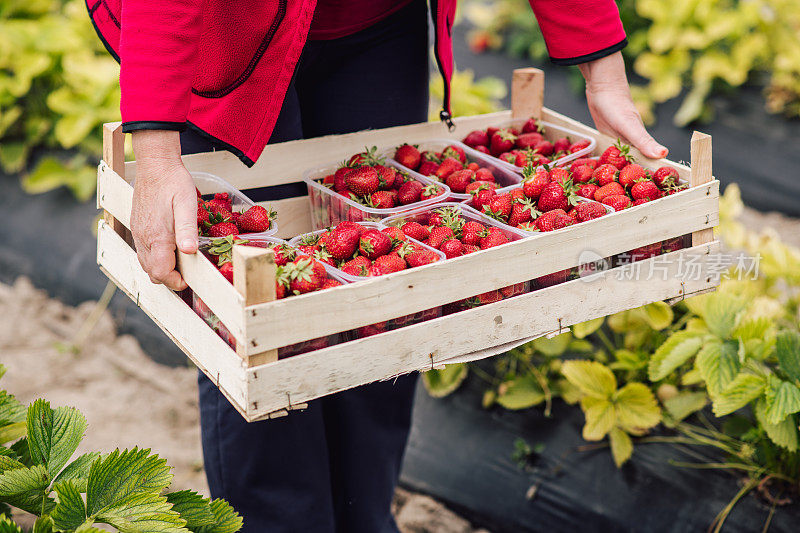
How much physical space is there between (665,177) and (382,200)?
580 mm

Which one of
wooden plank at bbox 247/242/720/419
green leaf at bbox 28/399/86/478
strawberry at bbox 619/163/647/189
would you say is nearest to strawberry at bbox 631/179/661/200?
strawberry at bbox 619/163/647/189

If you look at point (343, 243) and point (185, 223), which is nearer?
point (185, 223)

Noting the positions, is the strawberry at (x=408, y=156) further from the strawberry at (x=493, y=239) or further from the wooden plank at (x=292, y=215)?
the strawberry at (x=493, y=239)

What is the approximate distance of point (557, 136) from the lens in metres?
1.98

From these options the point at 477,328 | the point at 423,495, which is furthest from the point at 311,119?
the point at 423,495

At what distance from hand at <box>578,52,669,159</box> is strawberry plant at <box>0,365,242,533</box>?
115cm

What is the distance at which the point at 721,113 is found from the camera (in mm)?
4219

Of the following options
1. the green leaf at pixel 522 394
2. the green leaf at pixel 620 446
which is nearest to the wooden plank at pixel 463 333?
the green leaf at pixel 620 446

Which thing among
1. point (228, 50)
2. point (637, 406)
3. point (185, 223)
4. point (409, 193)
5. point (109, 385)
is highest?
point (228, 50)

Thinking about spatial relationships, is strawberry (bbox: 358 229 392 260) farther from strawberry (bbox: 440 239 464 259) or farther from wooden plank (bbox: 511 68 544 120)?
wooden plank (bbox: 511 68 544 120)

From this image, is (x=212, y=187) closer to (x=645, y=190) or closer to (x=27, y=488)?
(x=27, y=488)

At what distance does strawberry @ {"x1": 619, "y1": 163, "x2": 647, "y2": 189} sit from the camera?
63.3 inches

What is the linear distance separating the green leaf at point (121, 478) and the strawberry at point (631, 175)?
1.04m

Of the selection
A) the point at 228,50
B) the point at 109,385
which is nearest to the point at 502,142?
the point at 228,50
